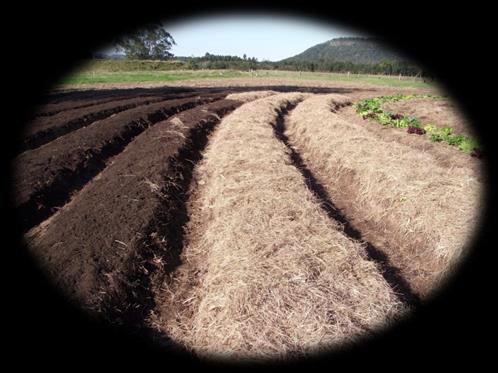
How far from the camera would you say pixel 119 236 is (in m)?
3.81

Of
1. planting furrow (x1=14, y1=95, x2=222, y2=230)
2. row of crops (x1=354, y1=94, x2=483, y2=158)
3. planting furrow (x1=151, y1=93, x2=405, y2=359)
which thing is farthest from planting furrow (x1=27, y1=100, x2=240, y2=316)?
row of crops (x1=354, y1=94, x2=483, y2=158)

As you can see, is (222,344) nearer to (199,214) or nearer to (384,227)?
(199,214)

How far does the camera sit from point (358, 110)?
13.5 meters

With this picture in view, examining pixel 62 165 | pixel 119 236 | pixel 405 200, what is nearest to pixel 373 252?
pixel 405 200

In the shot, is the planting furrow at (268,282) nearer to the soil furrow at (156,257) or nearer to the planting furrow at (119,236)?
the soil furrow at (156,257)

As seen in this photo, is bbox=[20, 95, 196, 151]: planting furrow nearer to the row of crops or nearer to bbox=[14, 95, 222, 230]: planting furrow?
bbox=[14, 95, 222, 230]: planting furrow

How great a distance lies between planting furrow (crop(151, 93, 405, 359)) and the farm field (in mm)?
14

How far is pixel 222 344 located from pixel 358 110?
13.3 metres

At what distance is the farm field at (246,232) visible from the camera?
2701 millimetres

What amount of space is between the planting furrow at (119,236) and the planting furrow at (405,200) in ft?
10.6

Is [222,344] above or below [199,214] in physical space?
above

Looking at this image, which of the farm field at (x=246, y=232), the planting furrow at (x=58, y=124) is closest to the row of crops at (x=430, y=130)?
the farm field at (x=246, y=232)

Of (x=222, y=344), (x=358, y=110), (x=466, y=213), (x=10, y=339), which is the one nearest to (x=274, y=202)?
(x=222, y=344)

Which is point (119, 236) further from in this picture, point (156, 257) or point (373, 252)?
point (373, 252)
